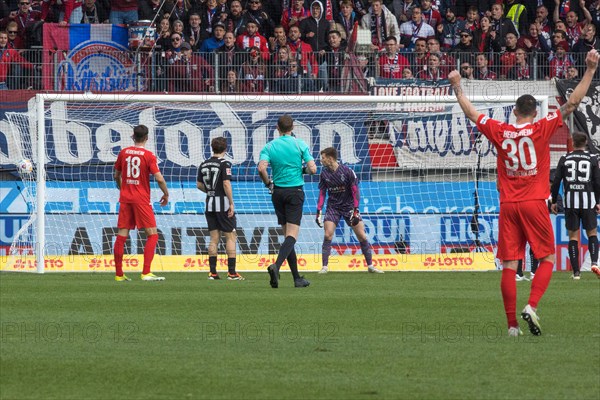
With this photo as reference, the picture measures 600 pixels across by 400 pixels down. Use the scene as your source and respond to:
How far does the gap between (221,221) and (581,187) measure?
549 centimetres

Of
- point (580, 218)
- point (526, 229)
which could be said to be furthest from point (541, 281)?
point (580, 218)

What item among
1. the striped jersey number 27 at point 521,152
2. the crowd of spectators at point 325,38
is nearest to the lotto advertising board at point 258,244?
the crowd of spectators at point 325,38

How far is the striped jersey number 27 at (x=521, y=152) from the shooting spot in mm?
8586

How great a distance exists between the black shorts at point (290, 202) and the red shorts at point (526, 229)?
17.3 ft

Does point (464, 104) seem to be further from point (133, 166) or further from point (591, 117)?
point (591, 117)

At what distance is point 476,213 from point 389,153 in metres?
2.03

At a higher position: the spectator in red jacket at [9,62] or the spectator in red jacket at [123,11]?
the spectator in red jacket at [123,11]

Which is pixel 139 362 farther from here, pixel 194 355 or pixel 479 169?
pixel 479 169

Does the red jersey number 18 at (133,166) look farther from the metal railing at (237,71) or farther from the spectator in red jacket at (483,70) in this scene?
the spectator in red jacket at (483,70)

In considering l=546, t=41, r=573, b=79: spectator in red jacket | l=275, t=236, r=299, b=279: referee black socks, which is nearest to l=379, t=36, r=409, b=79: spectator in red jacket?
l=546, t=41, r=573, b=79: spectator in red jacket

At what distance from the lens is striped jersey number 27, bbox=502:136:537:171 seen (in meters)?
8.59

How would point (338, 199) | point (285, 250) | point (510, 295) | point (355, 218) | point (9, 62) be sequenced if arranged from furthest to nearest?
point (9, 62) < point (338, 199) < point (355, 218) < point (285, 250) < point (510, 295)

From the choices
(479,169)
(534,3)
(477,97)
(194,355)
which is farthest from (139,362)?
(534,3)

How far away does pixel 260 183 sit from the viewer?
822 inches
